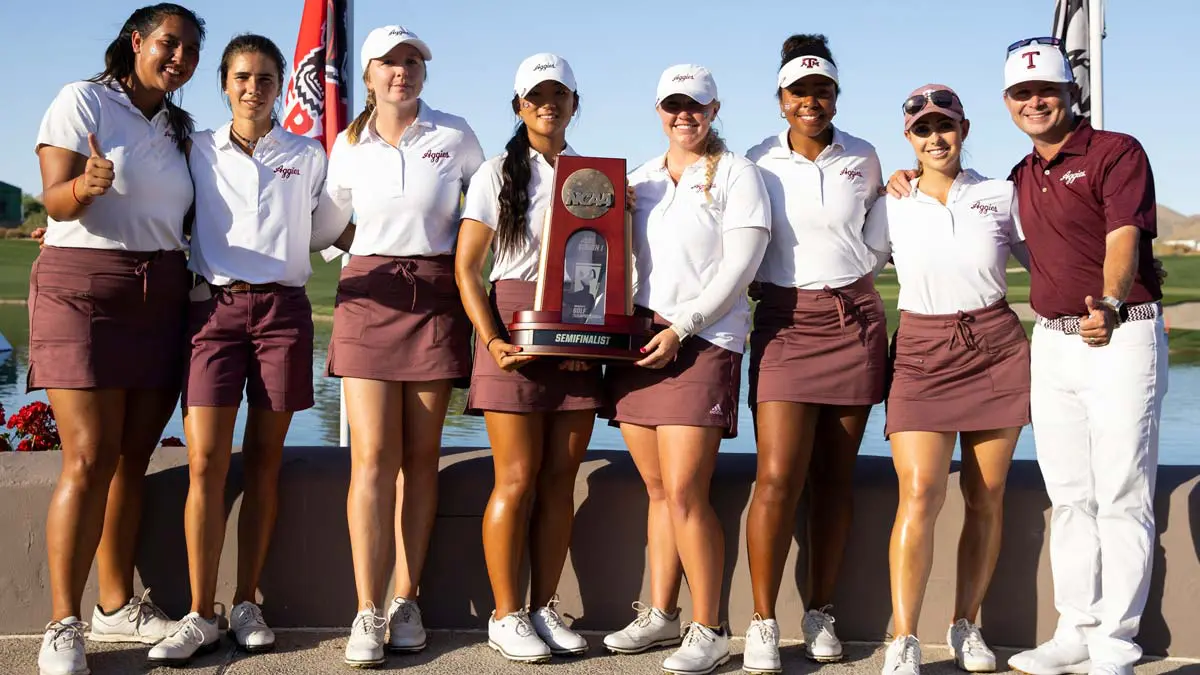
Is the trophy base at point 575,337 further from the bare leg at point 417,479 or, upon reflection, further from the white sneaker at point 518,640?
the white sneaker at point 518,640

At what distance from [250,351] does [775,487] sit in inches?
64.9

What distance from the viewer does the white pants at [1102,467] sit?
3.49 metres

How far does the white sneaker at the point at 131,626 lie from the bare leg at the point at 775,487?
6.01ft

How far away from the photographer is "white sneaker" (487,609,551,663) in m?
3.82

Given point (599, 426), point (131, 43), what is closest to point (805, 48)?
point (131, 43)

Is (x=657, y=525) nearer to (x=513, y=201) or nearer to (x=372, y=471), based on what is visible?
(x=372, y=471)

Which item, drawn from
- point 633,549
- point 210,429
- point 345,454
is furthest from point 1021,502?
point 210,429

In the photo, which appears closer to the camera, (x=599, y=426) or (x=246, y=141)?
(x=246, y=141)

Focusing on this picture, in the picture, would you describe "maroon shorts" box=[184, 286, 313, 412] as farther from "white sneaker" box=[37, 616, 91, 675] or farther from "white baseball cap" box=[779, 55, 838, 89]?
"white baseball cap" box=[779, 55, 838, 89]

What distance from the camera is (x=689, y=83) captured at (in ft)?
12.3

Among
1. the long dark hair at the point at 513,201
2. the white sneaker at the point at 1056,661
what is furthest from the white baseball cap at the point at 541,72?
the white sneaker at the point at 1056,661

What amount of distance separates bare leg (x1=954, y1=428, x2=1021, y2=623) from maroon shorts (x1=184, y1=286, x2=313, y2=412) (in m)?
2.03

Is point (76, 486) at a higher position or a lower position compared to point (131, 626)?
higher

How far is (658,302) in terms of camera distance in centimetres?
379
